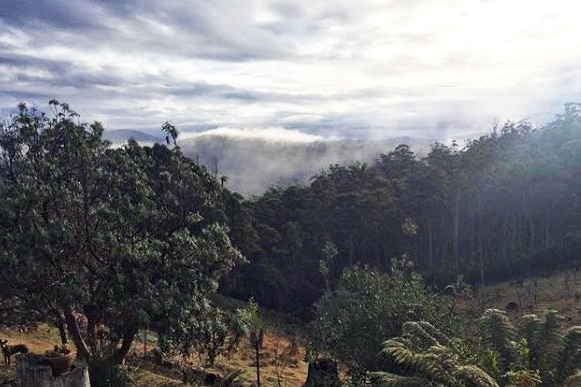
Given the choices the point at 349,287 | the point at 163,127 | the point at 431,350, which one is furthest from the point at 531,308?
the point at 163,127

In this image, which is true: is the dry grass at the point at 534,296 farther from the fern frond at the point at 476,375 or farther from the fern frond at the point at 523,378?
the fern frond at the point at 476,375

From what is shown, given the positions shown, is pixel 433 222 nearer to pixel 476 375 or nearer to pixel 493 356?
pixel 493 356

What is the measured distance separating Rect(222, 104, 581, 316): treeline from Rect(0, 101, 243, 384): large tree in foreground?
28923 mm

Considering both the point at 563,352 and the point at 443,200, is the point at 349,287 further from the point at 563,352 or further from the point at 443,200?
the point at 443,200

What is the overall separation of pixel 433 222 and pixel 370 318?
3936cm

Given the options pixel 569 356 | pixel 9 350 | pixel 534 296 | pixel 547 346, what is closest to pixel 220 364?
pixel 9 350

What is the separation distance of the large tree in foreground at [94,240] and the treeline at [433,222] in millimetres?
28923

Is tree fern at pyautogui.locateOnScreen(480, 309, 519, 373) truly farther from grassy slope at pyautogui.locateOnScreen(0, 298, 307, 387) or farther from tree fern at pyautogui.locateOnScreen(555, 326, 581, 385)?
grassy slope at pyautogui.locateOnScreen(0, 298, 307, 387)

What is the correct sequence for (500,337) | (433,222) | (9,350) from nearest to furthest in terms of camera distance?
(500,337), (9,350), (433,222)

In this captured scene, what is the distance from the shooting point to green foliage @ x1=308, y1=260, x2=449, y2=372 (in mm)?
17406

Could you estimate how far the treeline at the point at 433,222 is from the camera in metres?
47.4

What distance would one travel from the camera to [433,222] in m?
55.4

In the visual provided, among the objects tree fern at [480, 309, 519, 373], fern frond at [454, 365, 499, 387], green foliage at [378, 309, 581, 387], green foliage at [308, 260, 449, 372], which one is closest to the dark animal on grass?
green foliage at [308, 260, 449, 372]

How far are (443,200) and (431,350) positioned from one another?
1637 inches
